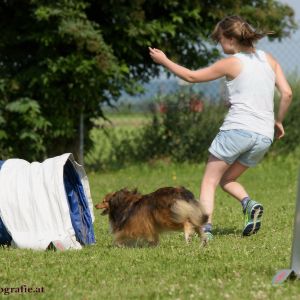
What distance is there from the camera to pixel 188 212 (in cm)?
638

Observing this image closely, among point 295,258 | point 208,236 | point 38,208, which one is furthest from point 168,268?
point 38,208

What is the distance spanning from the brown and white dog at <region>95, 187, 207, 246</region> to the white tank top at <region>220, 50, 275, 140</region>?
2.69 ft

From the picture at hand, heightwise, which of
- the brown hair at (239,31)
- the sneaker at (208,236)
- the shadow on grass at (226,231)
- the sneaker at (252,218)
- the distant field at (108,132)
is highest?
the brown hair at (239,31)

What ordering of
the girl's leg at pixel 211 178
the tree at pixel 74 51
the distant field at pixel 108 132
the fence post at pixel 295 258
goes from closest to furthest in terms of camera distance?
the fence post at pixel 295 258, the girl's leg at pixel 211 178, the tree at pixel 74 51, the distant field at pixel 108 132

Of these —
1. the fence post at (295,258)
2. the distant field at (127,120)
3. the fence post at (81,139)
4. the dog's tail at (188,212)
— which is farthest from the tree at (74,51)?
the fence post at (295,258)

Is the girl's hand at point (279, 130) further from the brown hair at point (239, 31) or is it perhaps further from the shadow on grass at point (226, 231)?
the shadow on grass at point (226, 231)

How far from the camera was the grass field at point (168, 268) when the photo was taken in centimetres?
462

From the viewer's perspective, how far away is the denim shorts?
22.4 ft

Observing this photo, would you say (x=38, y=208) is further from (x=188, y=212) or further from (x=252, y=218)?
(x=252, y=218)

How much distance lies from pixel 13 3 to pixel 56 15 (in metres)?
1.16

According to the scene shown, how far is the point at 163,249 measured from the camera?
632 centimetres

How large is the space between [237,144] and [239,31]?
939 millimetres

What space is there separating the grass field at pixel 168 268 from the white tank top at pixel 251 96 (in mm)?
980

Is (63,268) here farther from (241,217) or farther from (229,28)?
(241,217)
